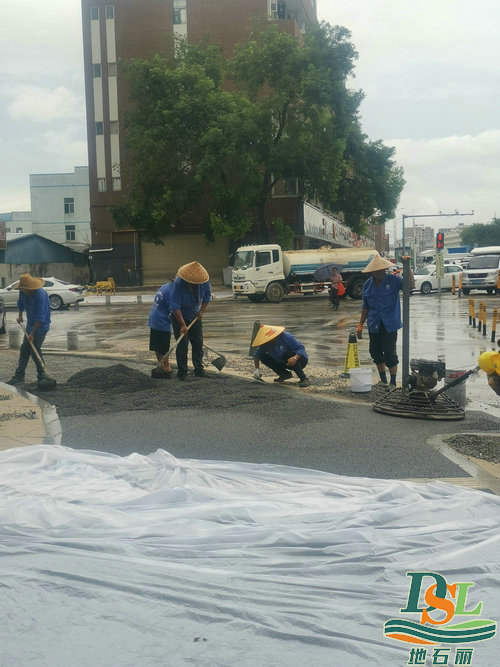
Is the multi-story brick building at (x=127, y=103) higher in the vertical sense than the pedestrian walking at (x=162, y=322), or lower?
higher

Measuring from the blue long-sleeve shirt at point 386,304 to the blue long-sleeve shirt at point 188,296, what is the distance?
92.6 inches

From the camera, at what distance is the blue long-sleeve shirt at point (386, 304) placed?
9445 mm

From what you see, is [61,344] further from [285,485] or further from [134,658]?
[134,658]

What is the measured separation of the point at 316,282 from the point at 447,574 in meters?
31.1

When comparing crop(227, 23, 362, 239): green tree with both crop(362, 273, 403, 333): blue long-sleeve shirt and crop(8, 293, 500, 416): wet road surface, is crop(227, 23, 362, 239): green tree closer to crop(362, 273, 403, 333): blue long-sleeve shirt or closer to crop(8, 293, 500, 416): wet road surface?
crop(8, 293, 500, 416): wet road surface

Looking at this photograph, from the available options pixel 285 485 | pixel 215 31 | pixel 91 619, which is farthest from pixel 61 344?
pixel 215 31

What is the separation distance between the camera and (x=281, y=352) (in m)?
9.91

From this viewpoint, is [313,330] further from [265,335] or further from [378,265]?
[378,265]

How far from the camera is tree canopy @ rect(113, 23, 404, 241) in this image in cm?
3847

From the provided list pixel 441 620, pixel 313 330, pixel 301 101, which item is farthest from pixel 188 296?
pixel 301 101

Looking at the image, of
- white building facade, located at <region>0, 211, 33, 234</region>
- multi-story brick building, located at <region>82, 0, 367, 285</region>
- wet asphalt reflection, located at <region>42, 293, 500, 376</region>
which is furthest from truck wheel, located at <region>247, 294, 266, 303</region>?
white building facade, located at <region>0, 211, 33, 234</region>

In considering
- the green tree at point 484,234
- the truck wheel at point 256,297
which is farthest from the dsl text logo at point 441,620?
the green tree at point 484,234

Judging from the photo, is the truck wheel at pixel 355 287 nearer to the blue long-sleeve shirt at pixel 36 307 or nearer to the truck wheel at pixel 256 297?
the truck wheel at pixel 256 297

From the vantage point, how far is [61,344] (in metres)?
17.2
